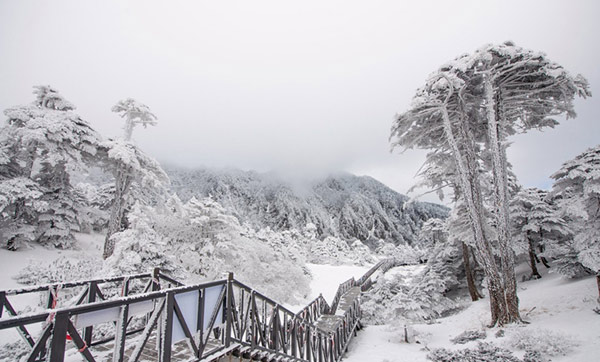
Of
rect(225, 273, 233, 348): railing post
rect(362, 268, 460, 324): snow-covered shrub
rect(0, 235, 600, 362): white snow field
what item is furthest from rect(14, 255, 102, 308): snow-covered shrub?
Result: rect(362, 268, 460, 324): snow-covered shrub

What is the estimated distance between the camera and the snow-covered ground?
22.7ft

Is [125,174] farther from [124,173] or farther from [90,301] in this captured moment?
[90,301]

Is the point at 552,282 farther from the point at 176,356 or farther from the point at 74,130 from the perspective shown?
the point at 74,130

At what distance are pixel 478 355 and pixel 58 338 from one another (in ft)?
31.7

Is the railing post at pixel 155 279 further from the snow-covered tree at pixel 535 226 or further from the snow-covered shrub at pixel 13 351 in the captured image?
the snow-covered tree at pixel 535 226

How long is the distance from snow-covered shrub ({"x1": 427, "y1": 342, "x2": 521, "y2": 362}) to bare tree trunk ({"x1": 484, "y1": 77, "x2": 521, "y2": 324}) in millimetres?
2085

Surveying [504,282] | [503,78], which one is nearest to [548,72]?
[503,78]

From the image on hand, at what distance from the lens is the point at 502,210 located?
393 inches

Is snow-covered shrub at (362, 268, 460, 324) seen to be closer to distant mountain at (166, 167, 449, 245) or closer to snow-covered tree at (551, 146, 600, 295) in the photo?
snow-covered tree at (551, 146, 600, 295)

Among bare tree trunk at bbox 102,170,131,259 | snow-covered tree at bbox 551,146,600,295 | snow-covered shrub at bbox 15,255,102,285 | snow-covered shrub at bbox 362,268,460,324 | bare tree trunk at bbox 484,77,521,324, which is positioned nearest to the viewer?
snow-covered tree at bbox 551,146,600,295

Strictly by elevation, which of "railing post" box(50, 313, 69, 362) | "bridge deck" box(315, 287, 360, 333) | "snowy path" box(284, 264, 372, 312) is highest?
"railing post" box(50, 313, 69, 362)

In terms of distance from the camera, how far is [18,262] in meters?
11.3

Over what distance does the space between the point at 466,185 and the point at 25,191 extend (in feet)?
62.3

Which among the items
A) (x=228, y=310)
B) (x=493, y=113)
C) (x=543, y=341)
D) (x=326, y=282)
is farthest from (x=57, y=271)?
(x=326, y=282)
